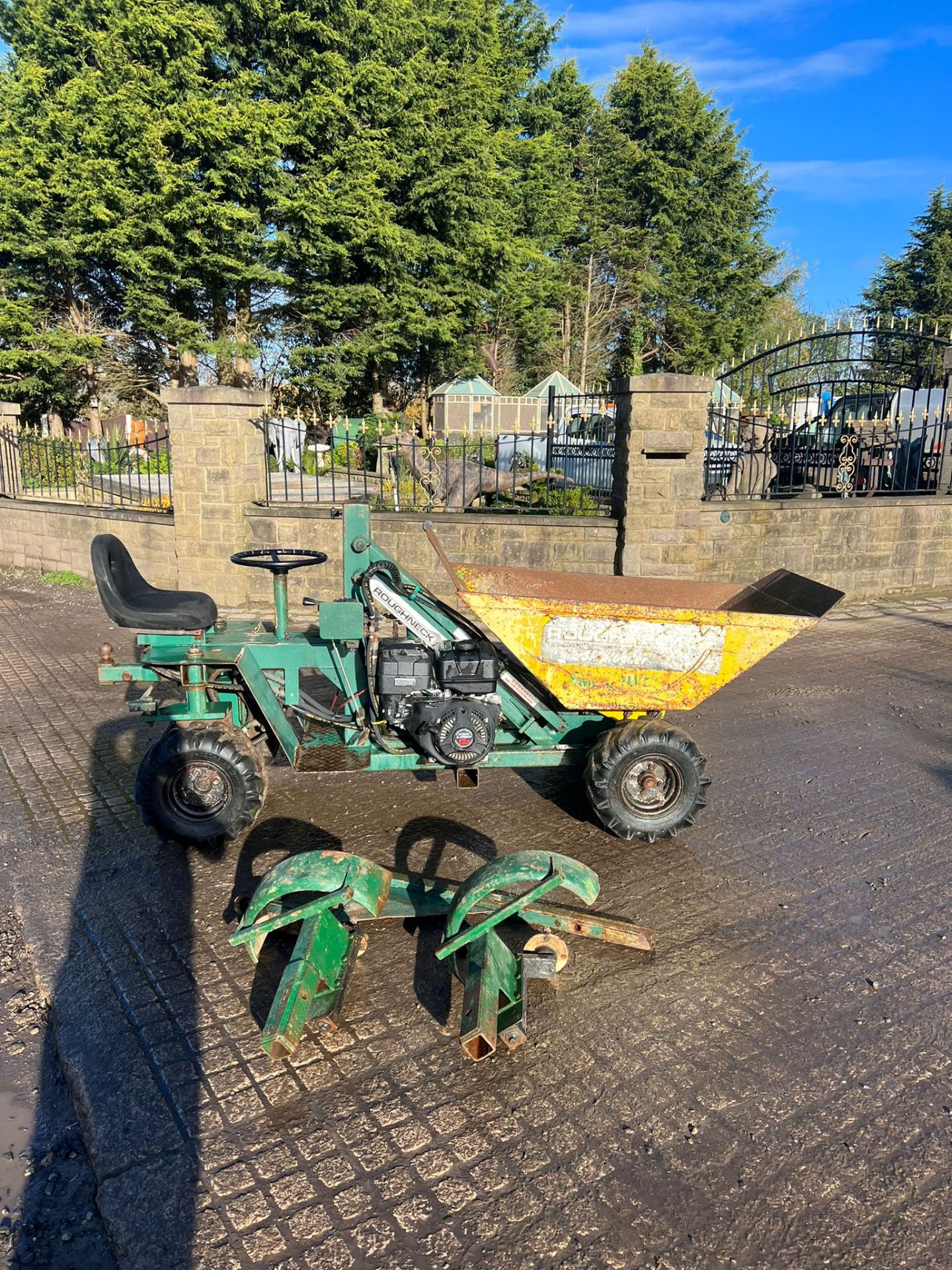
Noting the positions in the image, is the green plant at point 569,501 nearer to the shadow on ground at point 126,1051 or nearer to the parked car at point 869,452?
the parked car at point 869,452

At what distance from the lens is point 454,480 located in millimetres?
12695

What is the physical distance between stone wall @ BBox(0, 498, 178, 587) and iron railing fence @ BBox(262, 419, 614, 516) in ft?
4.98

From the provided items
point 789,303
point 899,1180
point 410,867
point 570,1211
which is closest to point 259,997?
point 410,867

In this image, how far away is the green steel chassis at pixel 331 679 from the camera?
445 centimetres

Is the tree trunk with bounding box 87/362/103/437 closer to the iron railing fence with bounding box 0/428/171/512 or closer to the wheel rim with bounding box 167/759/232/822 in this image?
the iron railing fence with bounding box 0/428/171/512

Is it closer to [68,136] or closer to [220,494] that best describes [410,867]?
[220,494]

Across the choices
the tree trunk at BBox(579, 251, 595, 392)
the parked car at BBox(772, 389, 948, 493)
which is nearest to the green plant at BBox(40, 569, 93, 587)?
the parked car at BBox(772, 389, 948, 493)

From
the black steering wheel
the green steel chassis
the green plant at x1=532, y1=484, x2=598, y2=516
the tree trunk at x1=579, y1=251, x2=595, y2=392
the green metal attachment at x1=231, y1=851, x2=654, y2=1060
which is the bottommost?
the green metal attachment at x1=231, y1=851, x2=654, y2=1060

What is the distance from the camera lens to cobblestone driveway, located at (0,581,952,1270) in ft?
7.59

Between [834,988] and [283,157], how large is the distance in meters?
28.9

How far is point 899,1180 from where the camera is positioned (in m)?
2.45

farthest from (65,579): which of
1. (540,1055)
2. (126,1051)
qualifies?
(540,1055)

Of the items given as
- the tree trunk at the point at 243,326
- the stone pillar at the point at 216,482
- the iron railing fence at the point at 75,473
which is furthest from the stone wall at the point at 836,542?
the tree trunk at the point at 243,326

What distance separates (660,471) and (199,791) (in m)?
6.52
